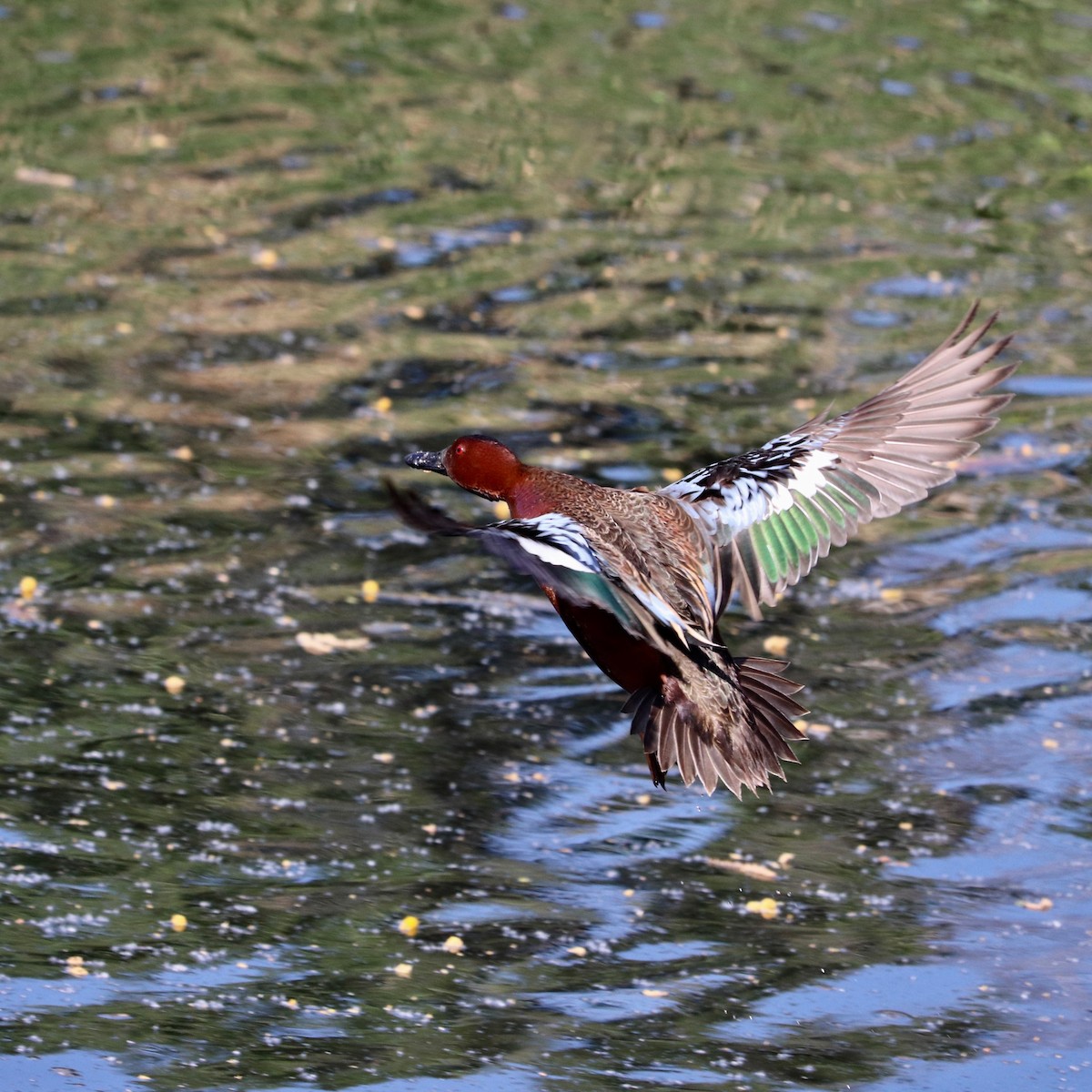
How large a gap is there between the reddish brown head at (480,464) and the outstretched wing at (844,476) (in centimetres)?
52

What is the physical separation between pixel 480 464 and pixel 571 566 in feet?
3.96

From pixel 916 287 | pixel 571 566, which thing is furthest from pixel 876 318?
pixel 571 566

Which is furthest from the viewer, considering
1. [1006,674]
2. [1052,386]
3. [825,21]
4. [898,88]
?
[825,21]

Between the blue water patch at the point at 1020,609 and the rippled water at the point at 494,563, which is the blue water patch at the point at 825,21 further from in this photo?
the blue water patch at the point at 1020,609

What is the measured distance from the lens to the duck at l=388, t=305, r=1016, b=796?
5.18m

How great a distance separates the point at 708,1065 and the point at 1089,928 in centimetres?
144

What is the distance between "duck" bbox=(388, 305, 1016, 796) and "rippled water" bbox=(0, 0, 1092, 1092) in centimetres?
73

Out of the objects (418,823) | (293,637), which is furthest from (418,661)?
(418,823)

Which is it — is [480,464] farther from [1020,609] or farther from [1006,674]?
[1020,609]

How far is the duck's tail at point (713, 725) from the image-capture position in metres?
5.18

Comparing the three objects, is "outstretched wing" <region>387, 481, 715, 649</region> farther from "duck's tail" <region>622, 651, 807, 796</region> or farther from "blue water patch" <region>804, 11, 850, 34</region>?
"blue water patch" <region>804, 11, 850, 34</region>

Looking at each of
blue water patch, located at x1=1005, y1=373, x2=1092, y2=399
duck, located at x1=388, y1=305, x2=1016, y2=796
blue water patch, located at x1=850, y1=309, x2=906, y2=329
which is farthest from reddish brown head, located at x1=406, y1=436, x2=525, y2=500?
blue water patch, located at x1=850, y1=309, x2=906, y2=329

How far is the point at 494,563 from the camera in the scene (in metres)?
7.77

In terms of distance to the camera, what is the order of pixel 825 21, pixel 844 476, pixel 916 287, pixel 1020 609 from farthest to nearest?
pixel 825 21 < pixel 916 287 < pixel 1020 609 < pixel 844 476
